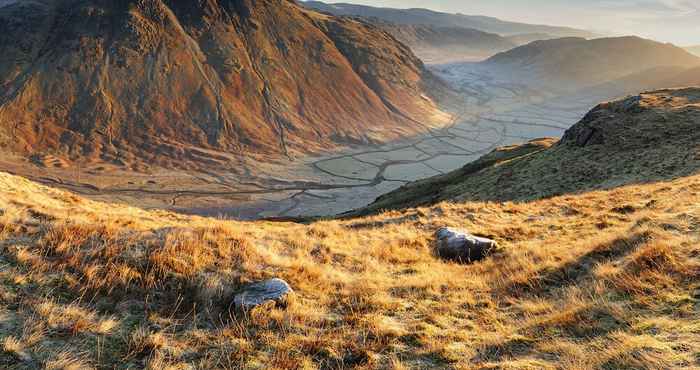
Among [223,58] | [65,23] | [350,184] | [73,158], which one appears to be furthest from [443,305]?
[65,23]

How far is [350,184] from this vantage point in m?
83.3

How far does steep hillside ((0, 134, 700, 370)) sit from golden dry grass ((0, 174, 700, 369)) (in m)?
0.03

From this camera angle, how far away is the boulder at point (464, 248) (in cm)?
1230

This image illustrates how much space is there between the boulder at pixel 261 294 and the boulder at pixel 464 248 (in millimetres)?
6213

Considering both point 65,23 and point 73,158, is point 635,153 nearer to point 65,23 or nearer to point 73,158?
point 73,158

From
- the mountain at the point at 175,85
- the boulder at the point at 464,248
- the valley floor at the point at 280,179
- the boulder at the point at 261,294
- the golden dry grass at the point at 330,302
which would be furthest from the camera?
the mountain at the point at 175,85

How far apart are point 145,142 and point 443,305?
88639 mm

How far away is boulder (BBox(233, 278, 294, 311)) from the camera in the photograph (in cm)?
715

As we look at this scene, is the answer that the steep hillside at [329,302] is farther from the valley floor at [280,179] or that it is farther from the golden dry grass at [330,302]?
the valley floor at [280,179]

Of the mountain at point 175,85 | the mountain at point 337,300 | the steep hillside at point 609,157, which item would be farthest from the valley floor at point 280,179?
the mountain at point 337,300

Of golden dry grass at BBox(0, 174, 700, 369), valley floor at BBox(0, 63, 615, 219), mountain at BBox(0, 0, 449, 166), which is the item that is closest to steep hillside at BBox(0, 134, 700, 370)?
golden dry grass at BBox(0, 174, 700, 369)

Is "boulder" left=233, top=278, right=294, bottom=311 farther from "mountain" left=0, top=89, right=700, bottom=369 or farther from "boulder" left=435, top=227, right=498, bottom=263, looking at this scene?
"boulder" left=435, top=227, right=498, bottom=263

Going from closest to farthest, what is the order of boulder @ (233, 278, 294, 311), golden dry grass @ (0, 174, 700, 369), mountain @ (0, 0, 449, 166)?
1. golden dry grass @ (0, 174, 700, 369)
2. boulder @ (233, 278, 294, 311)
3. mountain @ (0, 0, 449, 166)

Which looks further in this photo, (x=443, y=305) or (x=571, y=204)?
(x=571, y=204)
